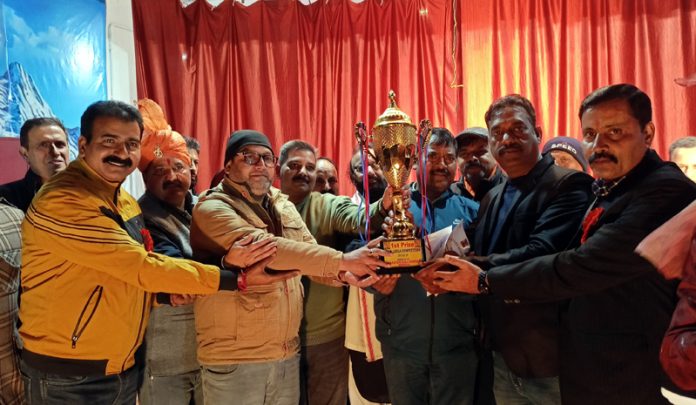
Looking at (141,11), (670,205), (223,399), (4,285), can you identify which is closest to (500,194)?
(670,205)

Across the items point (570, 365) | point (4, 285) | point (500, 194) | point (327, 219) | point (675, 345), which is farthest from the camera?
point (327, 219)

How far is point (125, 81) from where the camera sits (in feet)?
16.2

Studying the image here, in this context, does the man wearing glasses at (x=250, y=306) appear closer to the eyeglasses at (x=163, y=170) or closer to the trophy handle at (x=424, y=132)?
the eyeglasses at (x=163, y=170)

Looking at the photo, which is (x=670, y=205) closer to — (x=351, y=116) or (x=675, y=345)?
(x=675, y=345)

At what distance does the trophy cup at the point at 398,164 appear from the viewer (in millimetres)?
2283

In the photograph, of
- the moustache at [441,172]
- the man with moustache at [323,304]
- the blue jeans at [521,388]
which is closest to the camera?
the blue jeans at [521,388]

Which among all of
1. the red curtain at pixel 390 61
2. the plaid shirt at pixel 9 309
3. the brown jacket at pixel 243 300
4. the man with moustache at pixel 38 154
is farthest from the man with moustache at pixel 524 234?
the red curtain at pixel 390 61

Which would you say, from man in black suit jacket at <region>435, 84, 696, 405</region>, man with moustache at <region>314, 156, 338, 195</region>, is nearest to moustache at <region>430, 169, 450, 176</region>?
man in black suit jacket at <region>435, 84, 696, 405</region>

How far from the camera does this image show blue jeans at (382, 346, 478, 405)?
2428 millimetres

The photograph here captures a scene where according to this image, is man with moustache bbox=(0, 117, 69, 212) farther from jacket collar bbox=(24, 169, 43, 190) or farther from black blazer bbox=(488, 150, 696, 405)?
black blazer bbox=(488, 150, 696, 405)

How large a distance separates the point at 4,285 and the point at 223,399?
3.50ft

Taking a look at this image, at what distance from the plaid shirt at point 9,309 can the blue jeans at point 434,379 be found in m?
1.68

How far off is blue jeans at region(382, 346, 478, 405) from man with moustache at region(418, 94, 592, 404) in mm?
162

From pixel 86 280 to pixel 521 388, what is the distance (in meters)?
1.82
